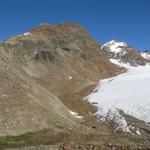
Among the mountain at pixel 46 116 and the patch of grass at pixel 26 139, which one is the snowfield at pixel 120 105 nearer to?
the mountain at pixel 46 116

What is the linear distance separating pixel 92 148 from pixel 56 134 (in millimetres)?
6647

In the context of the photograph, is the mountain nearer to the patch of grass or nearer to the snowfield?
the patch of grass

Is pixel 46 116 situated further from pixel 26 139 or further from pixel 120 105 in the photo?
pixel 120 105

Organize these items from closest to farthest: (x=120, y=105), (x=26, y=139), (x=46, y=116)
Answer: (x=26, y=139)
(x=46, y=116)
(x=120, y=105)

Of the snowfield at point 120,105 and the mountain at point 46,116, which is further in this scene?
the snowfield at point 120,105

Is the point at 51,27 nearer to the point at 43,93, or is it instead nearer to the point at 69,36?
the point at 69,36

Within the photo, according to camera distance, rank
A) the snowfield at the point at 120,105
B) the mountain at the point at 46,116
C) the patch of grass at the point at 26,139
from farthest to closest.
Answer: the snowfield at the point at 120,105, the mountain at the point at 46,116, the patch of grass at the point at 26,139

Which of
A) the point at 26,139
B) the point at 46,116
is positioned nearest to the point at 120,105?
the point at 46,116

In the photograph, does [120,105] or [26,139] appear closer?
[26,139]

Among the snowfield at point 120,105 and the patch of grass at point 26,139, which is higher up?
the snowfield at point 120,105

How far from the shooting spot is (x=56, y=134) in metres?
40.4

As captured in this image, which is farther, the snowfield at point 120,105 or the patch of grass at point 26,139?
the snowfield at point 120,105

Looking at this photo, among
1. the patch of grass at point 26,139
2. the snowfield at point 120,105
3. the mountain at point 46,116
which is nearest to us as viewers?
the patch of grass at point 26,139

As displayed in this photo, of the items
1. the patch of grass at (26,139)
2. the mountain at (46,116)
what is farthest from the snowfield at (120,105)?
the patch of grass at (26,139)
